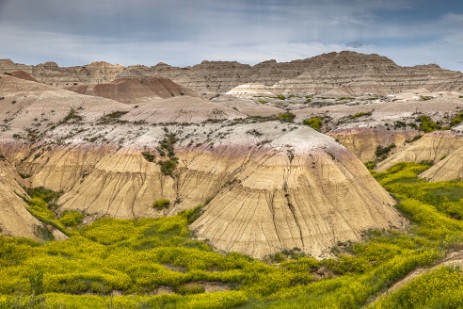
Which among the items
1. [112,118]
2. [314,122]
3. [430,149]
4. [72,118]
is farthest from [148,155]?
[314,122]

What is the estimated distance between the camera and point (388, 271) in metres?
18.4

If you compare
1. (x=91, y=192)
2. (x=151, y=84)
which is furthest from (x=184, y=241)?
(x=151, y=84)

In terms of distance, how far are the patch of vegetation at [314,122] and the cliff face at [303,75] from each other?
77.7m

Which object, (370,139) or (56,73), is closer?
(370,139)

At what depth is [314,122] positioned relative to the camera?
70.1 m

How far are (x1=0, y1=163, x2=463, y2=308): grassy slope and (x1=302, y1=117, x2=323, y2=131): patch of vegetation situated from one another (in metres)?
36.3

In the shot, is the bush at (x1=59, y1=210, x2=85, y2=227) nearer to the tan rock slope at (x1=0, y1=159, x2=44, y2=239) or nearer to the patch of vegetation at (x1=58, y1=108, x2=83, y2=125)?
the tan rock slope at (x1=0, y1=159, x2=44, y2=239)

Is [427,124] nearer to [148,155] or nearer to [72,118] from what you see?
[148,155]

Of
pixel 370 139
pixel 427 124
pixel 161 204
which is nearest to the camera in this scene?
pixel 161 204

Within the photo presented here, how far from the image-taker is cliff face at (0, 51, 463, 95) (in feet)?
505

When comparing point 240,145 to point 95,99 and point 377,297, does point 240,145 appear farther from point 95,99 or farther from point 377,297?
point 95,99

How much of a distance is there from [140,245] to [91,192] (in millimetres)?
11692

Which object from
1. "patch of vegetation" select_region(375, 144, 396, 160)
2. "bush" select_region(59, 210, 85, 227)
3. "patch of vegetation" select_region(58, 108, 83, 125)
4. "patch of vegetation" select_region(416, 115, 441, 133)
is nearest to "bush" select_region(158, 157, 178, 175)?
"bush" select_region(59, 210, 85, 227)

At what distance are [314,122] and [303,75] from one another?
345 ft
